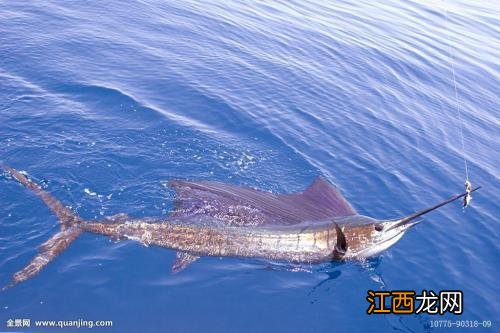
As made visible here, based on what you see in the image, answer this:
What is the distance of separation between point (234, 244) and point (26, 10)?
37.3 feet

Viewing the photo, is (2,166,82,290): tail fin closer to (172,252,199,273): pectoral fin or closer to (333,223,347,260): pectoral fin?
(172,252,199,273): pectoral fin

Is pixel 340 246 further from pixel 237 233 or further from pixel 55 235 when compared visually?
pixel 55 235

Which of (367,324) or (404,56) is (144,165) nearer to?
(367,324)

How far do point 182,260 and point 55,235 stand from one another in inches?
68.8

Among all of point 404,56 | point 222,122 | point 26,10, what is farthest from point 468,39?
point 26,10

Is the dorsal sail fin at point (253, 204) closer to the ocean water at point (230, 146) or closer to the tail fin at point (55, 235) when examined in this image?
the ocean water at point (230, 146)

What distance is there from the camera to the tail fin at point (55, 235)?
576cm

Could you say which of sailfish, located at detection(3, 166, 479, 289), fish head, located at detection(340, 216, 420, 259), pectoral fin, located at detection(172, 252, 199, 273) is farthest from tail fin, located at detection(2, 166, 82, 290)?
fish head, located at detection(340, 216, 420, 259)

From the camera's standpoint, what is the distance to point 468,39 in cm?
1923

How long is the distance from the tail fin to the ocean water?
0.16m

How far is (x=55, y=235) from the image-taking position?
6176mm

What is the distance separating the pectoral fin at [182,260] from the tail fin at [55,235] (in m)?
1.39

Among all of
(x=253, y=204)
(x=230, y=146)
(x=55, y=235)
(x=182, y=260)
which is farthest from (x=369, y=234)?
(x=55, y=235)

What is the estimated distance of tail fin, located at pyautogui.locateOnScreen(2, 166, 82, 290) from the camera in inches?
227
